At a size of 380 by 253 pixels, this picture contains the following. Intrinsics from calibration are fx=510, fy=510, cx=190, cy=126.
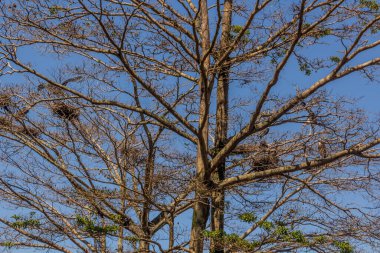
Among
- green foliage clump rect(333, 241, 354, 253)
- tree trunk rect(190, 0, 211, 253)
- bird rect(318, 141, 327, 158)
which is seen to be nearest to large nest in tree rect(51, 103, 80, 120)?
tree trunk rect(190, 0, 211, 253)

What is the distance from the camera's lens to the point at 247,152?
9.74 m

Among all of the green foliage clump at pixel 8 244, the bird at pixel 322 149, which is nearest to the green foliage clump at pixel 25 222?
the green foliage clump at pixel 8 244

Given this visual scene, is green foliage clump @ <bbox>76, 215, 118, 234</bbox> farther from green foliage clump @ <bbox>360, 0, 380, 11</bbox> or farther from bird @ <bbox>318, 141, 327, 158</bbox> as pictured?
green foliage clump @ <bbox>360, 0, 380, 11</bbox>

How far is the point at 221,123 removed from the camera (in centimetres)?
1031

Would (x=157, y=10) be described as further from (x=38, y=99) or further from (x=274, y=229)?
(x=274, y=229)

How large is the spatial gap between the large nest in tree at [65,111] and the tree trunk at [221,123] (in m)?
2.78

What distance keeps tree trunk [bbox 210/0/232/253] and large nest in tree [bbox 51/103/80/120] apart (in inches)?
109

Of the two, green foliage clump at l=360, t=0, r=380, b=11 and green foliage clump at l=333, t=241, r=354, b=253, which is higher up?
green foliage clump at l=360, t=0, r=380, b=11

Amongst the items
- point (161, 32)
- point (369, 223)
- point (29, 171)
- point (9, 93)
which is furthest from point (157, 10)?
point (369, 223)

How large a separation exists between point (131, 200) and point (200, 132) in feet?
5.29

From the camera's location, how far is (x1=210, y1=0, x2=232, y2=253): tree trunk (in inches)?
364

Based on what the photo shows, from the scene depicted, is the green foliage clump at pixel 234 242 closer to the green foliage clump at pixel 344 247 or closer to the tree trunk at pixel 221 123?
the tree trunk at pixel 221 123

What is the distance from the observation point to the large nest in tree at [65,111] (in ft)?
30.4

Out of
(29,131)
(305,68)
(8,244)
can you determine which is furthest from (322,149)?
(8,244)
